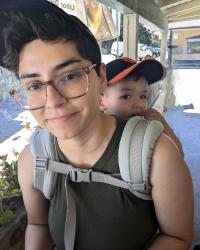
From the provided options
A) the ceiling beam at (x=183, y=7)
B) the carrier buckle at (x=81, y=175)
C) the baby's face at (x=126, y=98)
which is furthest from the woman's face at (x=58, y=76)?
the ceiling beam at (x=183, y=7)

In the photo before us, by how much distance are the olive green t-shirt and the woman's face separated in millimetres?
161

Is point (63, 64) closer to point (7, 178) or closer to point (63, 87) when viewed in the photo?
point (63, 87)

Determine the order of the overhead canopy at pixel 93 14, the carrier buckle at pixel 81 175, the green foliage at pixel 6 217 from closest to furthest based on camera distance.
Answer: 1. the carrier buckle at pixel 81 175
2. the green foliage at pixel 6 217
3. the overhead canopy at pixel 93 14

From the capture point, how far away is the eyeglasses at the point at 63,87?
967 mm

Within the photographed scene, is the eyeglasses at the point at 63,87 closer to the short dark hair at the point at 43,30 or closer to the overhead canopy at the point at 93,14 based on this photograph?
the short dark hair at the point at 43,30

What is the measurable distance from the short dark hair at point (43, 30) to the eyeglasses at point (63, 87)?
0.07m

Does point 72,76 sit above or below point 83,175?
above

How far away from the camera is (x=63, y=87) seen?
38.3 inches

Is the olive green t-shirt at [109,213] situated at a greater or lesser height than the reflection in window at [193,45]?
lesser

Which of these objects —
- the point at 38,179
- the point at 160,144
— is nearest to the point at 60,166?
the point at 38,179

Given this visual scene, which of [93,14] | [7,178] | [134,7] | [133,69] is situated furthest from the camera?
[93,14]

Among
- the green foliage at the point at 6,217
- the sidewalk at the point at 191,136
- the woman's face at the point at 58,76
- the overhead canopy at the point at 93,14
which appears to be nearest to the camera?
the woman's face at the point at 58,76

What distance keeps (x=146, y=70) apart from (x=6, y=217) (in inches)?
46.1

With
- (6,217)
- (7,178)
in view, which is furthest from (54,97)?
(7,178)
